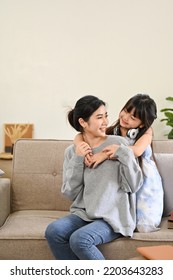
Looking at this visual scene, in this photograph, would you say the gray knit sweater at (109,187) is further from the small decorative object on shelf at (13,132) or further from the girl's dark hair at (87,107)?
the small decorative object on shelf at (13,132)

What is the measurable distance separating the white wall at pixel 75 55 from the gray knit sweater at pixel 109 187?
5.59 ft

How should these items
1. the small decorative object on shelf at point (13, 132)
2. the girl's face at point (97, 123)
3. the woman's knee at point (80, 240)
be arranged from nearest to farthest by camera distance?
the woman's knee at point (80, 240), the girl's face at point (97, 123), the small decorative object on shelf at point (13, 132)

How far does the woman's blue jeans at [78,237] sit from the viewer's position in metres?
1.93

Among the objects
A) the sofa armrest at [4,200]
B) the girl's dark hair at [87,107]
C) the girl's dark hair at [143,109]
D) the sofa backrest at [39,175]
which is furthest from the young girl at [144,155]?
the sofa armrest at [4,200]

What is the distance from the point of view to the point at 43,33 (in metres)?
3.81

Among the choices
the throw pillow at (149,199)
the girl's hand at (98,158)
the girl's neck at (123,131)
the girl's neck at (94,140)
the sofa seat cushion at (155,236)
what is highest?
the girl's neck at (123,131)

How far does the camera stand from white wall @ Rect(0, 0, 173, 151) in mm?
3807

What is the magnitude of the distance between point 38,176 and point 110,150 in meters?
Answer: 0.69

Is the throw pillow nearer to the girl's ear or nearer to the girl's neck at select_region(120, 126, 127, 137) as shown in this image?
the girl's neck at select_region(120, 126, 127, 137)

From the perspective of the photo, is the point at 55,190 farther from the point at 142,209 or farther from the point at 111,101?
the point at 111,101

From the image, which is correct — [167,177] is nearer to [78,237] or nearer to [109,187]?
[109,187]

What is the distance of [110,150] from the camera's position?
2086mm

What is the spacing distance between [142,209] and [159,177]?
24cm
